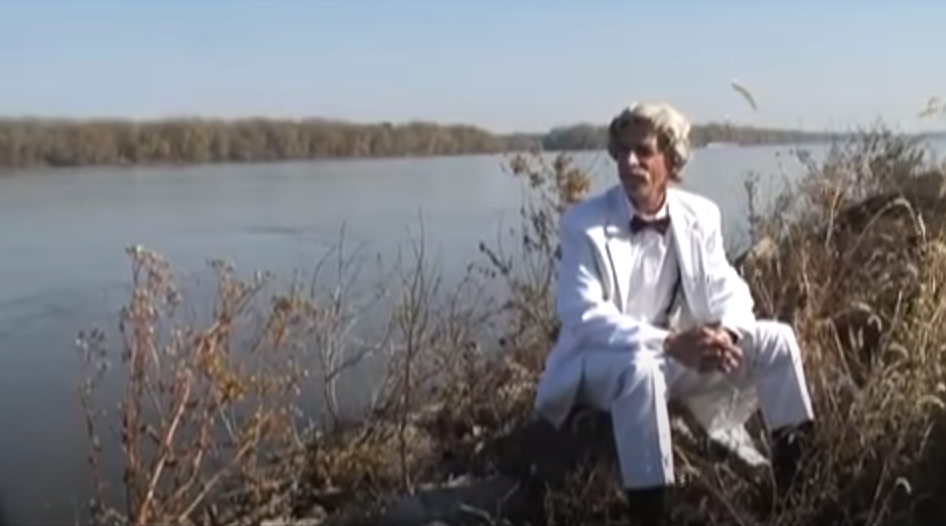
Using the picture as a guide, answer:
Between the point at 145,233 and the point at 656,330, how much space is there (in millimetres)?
9855

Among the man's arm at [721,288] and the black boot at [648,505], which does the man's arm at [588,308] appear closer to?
the man's arm at [721,288]

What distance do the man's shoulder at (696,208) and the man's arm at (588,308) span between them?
0.35m

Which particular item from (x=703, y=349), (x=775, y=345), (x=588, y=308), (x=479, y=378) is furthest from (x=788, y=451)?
(x=479, y=378)

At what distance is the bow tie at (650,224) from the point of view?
3.94 metres

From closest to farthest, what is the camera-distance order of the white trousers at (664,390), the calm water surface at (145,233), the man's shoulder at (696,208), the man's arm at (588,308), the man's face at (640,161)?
1. the white trousers at (664,390)
2. the man's arm at (588,308)
3. the man's face at (640,161)
4. the man's shoulder at (696,208)
5. the calm water surface at (145,233)

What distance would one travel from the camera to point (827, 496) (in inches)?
154

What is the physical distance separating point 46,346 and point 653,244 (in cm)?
451

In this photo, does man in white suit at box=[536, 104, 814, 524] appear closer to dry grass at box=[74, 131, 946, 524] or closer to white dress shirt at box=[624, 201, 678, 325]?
white dress shirt at box=[624, 201, 678, 325]

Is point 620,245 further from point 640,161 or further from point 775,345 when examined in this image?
point 775,345

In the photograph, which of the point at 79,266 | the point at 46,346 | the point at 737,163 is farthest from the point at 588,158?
the point at 79,266

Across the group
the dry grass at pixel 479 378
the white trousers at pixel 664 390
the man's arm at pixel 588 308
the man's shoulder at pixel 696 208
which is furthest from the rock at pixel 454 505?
the man's shoulder at pixel 696 208

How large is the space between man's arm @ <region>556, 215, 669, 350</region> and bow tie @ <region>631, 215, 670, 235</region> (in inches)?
6.2

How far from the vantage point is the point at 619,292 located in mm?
3920

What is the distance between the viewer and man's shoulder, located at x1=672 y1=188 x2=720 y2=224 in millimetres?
4023
